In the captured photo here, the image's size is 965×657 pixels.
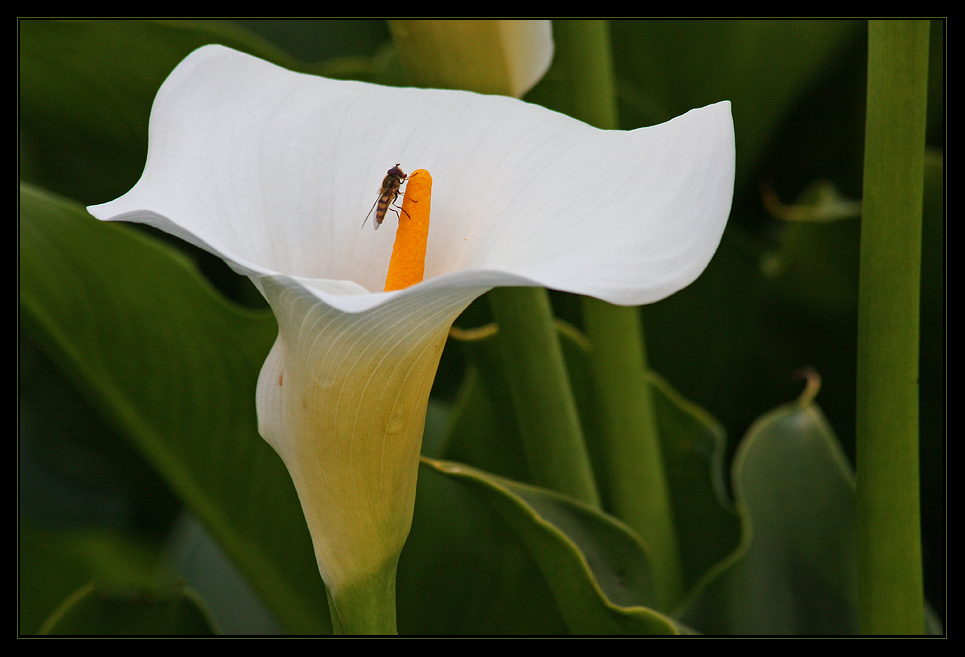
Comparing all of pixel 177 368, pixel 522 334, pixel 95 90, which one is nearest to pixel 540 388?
pixel 522 334

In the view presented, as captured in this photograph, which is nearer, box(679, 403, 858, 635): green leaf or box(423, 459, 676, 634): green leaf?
box(423, 459, 676, 634): green leaf

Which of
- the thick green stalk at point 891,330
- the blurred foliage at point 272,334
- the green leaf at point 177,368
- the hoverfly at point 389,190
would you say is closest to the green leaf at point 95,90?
the blurred foliage at point 272,334

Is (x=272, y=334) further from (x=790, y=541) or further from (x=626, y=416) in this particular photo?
(x=790, y=541)

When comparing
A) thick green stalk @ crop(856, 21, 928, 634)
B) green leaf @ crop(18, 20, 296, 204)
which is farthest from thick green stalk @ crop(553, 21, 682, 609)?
green leaf @ crop(18, 20, 296, 204)

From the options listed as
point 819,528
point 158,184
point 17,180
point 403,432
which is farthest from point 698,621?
point 17,180

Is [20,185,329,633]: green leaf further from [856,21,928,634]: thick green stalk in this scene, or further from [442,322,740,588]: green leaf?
[856,21,928,634]: thick green stalk

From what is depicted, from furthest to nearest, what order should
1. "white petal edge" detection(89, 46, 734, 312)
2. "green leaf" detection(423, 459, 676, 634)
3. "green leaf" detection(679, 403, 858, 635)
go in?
"green leaf" detection(679, 403, 858, 635), "green leaf" detection(423, 459, 676, 634), "white petal edge" detection(89, 46, 734, 312)

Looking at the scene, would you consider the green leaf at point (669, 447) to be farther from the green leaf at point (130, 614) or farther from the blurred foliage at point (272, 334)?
the green leaf at point (130, 614)

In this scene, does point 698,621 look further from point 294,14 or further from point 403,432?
point 294,14
